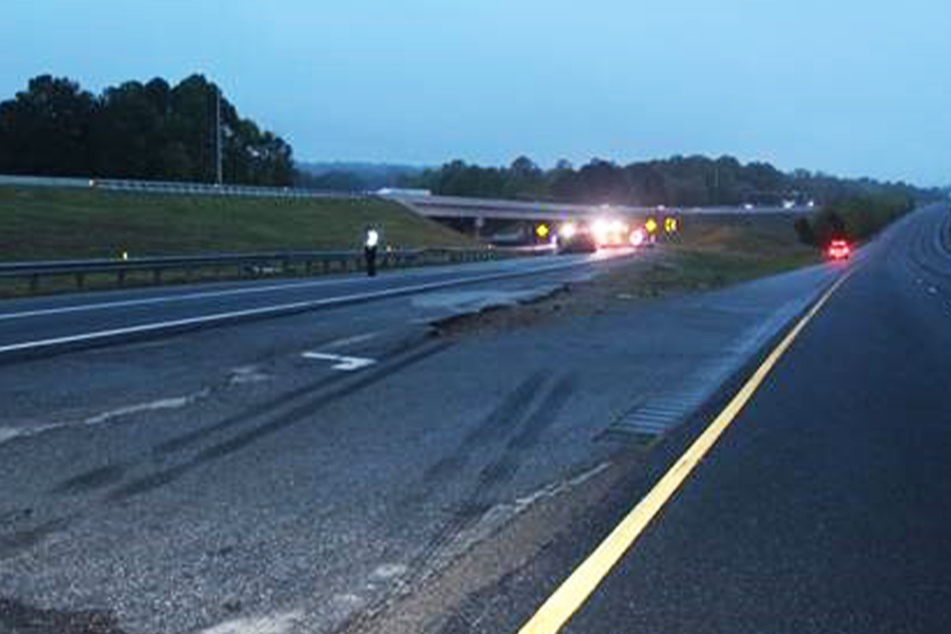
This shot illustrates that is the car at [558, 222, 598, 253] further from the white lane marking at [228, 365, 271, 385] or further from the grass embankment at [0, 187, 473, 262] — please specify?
the white lane marking at [228, 365, 271, 385]

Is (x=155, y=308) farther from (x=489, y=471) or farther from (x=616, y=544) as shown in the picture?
(x=616, y=544)

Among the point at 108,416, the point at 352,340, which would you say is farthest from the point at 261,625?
the point at 352,340

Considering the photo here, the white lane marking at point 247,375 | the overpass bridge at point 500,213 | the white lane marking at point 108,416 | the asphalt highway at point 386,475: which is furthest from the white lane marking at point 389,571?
the overpass bridge at point 500,213

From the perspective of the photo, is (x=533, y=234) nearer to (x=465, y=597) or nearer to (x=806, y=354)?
(x=806, y=354)

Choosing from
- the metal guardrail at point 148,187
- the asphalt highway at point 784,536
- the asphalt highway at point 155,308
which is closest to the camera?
the asphalt highway at point 784,536

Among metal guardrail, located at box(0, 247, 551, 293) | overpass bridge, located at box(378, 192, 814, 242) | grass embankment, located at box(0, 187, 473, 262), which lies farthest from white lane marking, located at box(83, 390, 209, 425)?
overpass bridge, located at box(378, 192, 814, 242)

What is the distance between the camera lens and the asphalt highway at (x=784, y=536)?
250 inches

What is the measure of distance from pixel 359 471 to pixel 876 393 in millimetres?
7492

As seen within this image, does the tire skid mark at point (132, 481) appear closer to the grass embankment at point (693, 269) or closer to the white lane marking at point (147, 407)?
the white lane marking at point (147, 407)

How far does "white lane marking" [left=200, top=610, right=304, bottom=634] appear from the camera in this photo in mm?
5961

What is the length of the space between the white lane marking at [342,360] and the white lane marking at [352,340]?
1003mm

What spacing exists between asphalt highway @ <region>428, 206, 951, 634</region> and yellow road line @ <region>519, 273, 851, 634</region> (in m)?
0.06

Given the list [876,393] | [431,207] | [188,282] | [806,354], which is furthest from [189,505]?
[431,207]

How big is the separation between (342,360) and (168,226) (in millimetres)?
59213
